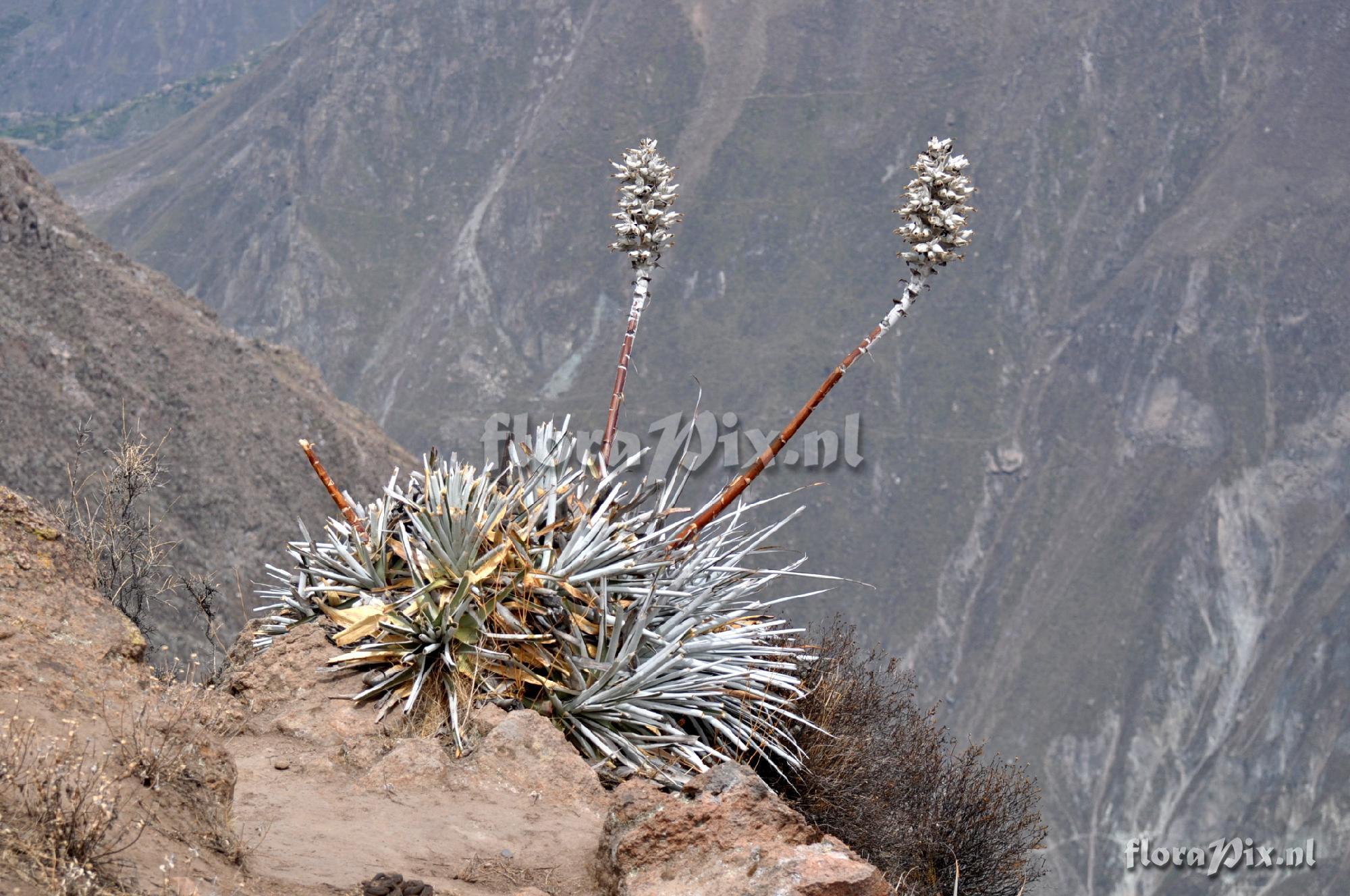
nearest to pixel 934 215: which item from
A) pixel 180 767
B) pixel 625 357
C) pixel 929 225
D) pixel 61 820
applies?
pixel 929 225

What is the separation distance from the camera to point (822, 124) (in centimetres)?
12888

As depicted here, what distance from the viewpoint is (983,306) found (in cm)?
11656

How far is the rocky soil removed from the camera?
393cm

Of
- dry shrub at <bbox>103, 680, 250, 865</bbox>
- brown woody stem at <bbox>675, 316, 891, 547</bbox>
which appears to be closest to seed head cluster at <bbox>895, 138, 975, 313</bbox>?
brown woody stem at <bbox>675, 316, 891, 547</bbox>

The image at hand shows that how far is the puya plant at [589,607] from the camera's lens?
18.3ft

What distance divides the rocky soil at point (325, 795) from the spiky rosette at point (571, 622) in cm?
19

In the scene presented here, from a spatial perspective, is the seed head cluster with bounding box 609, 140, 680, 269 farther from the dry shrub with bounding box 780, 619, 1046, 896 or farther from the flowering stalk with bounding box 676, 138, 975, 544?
the dry shrub with bounding box 780, 619, 1046, 896

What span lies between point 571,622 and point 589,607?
141 mm

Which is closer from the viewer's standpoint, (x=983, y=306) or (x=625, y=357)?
(x=625, y=357)

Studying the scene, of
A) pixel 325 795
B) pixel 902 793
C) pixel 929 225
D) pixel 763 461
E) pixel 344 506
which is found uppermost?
pixel 929 225

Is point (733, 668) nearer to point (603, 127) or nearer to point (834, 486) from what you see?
point (834, 486)

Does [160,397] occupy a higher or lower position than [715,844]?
higher

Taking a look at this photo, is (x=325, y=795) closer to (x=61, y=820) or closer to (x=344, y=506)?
(x=344, y=506)

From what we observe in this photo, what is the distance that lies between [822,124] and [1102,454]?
132ft
